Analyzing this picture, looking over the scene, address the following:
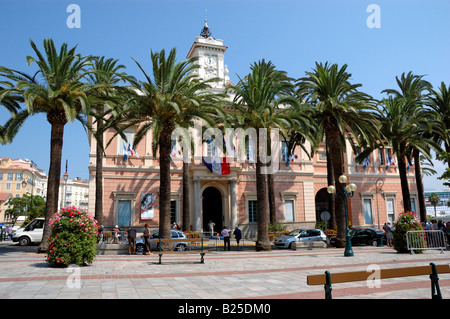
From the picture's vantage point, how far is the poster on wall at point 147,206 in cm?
3052

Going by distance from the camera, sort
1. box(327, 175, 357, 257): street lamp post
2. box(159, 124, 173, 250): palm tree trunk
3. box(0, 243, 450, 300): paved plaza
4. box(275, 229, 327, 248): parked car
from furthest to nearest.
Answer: box(275, 229, 327, 248): parked car < box(159, 124, 173, 250): palm tree trunk < box(327, 175, 357, 257): street lamp post < box(0, 243, 450, 300): paved plaza

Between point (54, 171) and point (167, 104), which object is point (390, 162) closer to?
point (167, 104)

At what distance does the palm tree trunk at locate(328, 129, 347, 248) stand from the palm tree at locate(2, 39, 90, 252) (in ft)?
47.2

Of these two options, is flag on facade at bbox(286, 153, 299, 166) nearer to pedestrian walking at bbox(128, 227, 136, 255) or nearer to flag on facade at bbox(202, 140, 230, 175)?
flag on facade at bbox(202, 140, 230, 175)

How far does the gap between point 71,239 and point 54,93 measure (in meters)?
8.65

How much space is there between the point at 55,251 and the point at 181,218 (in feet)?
63.6

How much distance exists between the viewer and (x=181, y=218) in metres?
31.1

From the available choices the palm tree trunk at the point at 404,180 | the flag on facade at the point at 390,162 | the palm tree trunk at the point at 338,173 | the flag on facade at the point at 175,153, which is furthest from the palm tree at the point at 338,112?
the flag on facade at the point at 390,162

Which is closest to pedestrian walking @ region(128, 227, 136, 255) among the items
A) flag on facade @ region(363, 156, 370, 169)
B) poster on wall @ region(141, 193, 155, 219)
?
poster on wall @ region(141, 193, 155, 219)

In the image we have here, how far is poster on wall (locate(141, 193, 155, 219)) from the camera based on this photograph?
3052 centimetres

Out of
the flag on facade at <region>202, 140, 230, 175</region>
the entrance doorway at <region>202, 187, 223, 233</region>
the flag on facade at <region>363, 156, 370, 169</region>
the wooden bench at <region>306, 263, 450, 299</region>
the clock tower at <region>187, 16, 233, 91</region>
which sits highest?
the clock tower at <region>187, 16, 233, 91</region>
